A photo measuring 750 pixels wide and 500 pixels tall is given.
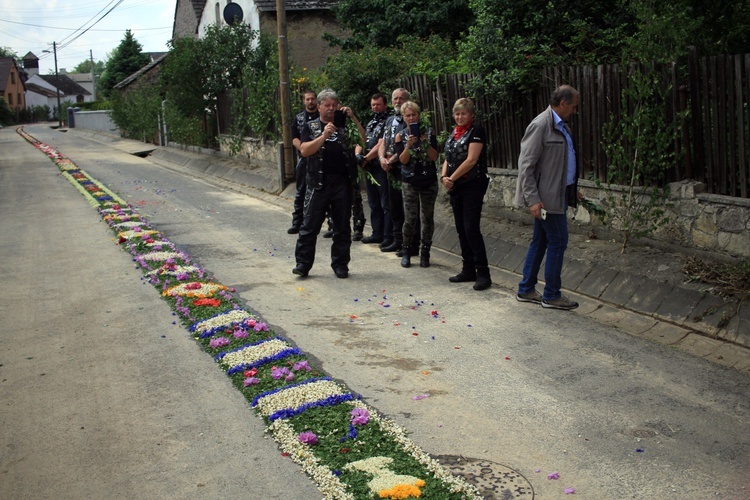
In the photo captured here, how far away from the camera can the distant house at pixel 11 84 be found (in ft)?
356

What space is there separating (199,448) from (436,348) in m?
2.49

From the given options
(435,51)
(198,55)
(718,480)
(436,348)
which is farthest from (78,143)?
(718,480)

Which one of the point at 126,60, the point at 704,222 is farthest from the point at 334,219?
the point at 126,60

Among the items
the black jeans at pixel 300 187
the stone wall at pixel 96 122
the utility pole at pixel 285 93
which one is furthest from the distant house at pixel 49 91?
the black jeans at pixel 300 187

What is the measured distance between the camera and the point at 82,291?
9117mm

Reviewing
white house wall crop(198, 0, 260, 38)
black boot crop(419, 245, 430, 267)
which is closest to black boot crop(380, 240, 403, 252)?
black boot crop(419, 245, 430, 267)

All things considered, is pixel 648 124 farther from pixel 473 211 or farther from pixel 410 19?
pixel 410 19

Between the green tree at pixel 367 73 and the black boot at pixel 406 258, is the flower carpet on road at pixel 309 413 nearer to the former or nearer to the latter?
the black boot at pixel 406 258

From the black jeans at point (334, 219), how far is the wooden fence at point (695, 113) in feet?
9.83

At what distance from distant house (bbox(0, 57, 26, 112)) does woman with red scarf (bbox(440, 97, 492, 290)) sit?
108 metres

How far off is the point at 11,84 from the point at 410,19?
106m

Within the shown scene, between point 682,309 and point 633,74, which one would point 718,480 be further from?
point 633,74

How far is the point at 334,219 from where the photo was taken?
9.79 m

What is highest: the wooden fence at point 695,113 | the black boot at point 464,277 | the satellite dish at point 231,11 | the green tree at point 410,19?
the satellite dish at point 231,11
